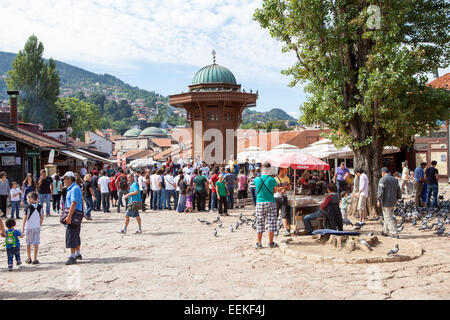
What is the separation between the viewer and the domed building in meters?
24.4

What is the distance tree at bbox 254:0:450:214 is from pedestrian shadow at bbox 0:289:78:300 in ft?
28.4

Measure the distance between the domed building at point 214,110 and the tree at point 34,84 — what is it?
2503 cm

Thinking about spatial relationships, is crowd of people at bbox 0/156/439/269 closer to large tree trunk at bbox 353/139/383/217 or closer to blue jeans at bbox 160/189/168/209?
blue jeans at bbox 160/189/168/209

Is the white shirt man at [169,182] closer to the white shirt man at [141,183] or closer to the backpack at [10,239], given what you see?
the white shirt man at [141,183]

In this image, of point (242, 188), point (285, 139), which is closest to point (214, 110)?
point (242, 188)

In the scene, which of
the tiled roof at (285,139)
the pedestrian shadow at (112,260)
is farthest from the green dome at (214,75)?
the pedestrian shadow at (112,260)

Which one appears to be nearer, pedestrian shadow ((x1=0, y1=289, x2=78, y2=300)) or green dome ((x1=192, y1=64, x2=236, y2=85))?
pedestrian shadow ((x1=0, y1=289, x2=78, y2=300))

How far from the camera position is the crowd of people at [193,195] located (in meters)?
7.65

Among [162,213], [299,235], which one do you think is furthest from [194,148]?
[299,235]

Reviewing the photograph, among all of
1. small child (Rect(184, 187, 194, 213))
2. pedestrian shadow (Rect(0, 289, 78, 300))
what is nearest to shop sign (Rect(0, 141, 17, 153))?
small child (Rect(184, 187, 194, 213))

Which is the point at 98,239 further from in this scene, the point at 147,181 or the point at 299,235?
the point at 147,181

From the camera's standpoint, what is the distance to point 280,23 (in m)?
12.0

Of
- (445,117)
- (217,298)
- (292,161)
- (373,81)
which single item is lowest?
(217,298)

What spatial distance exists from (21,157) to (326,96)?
639 inches
